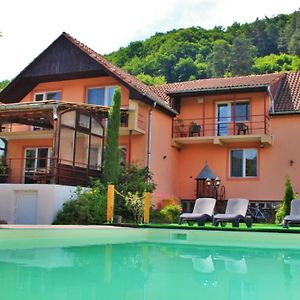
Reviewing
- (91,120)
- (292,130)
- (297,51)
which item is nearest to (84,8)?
(91,120)

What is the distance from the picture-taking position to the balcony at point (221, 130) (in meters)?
22.1

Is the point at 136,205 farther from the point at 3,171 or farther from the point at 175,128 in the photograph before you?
the point at 175,128

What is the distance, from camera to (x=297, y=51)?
224 feet

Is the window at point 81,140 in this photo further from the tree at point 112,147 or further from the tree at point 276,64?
the tree at point 276,64

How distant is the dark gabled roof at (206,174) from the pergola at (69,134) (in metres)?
4.92

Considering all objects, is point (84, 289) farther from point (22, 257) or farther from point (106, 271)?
point (22, 257)

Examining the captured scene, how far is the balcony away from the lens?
22125 mm

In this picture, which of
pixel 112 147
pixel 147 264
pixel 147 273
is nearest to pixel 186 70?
pixel 112 147

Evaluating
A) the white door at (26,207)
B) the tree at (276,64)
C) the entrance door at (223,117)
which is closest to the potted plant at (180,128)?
the entrance door at (223,117)

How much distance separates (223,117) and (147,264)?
15436mm

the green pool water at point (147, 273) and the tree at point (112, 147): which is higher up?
the tree at point (112, 147)

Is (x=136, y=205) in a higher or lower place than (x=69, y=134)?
lower

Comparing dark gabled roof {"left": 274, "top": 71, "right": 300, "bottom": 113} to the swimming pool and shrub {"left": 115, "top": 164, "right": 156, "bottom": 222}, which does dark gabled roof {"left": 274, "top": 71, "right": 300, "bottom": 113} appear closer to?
shrub {"left": 115, "top": 164, "right": 156, "bottom": 222}

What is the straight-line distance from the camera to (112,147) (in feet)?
60.5
